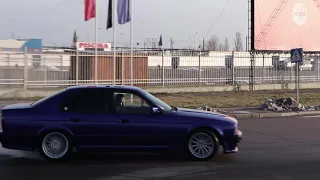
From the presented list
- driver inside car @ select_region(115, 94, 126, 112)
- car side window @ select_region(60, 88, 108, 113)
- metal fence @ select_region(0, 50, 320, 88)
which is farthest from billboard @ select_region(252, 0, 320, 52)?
car side window @ select_region(60, 88, 108, 113)

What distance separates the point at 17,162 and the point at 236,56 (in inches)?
964

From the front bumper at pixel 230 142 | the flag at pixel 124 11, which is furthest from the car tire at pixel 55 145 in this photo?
the flag at pixel 124 11

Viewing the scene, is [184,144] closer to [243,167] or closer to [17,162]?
[243,167]

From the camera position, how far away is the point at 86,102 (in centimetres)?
903

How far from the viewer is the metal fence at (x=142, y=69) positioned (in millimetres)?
25703

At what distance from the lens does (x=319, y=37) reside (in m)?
36.3

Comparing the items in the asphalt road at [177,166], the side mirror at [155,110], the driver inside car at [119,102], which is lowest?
the asphalt road at [177,166]

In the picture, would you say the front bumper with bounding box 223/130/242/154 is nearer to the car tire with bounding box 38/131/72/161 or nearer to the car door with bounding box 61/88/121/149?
the car door with bounding box 61/88/121/149

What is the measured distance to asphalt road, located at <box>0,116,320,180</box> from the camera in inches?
303

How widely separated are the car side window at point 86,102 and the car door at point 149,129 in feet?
1.06

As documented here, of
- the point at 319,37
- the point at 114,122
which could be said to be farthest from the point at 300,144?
the point at 319,37

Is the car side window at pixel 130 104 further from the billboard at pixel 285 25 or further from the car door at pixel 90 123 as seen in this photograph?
the billboard at pixel 285 25

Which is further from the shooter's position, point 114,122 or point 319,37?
point 319,37

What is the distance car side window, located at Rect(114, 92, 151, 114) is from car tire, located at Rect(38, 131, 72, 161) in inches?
43.9
